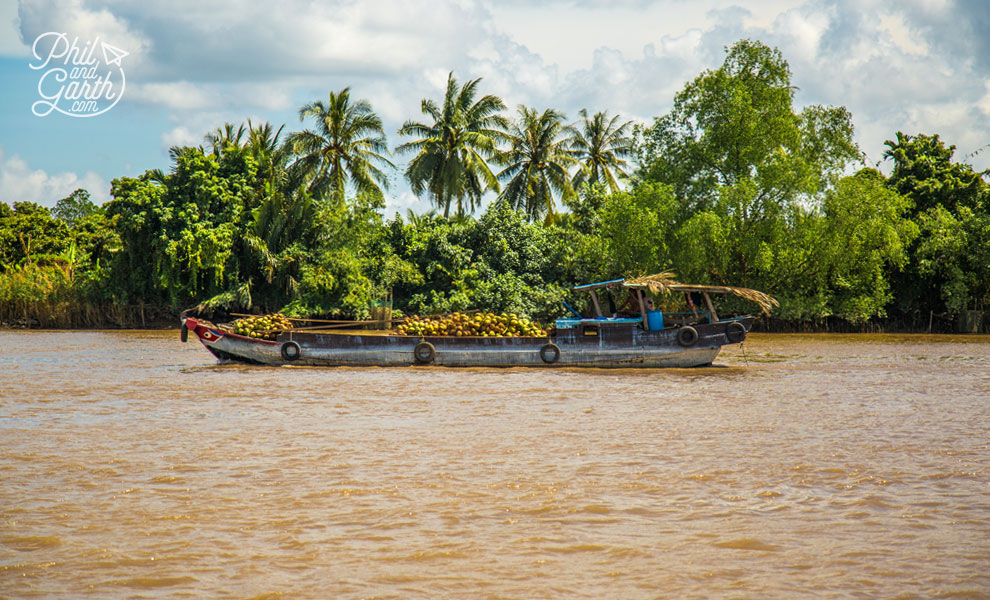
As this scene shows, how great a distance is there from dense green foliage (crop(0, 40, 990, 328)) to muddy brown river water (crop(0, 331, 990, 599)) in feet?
65.9

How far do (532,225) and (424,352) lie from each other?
729 inches

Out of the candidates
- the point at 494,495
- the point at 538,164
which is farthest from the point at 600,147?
the point at 494,495

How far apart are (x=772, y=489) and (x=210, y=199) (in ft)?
111

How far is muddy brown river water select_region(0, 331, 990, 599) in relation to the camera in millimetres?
4691

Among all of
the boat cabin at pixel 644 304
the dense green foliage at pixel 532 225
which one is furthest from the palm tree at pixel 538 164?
the boat cabin at pixel 644 304

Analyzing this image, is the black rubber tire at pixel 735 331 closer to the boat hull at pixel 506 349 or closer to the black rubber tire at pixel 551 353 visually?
the boat hull at pixel 506 349

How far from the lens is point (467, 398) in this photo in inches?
506

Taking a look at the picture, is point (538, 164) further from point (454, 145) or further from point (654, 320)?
point (654, 320)

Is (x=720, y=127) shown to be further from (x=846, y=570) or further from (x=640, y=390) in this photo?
(x=846, y=570)

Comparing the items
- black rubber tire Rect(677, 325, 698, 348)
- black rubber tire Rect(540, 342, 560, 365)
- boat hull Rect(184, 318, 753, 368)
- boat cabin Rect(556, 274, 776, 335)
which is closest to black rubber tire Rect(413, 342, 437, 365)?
boat hull Rect(184, 318, 753, 368)

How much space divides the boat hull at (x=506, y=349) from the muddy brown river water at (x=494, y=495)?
5.14 m

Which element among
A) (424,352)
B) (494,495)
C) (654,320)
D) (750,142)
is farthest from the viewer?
(750,142)

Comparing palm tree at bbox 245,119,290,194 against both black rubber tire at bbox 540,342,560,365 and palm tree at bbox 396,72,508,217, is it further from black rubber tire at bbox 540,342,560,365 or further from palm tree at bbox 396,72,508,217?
black rubber tire at bbox 540,342,560,365

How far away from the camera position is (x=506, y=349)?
18.6 metres
